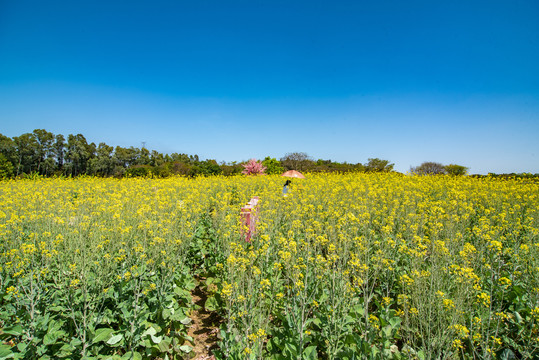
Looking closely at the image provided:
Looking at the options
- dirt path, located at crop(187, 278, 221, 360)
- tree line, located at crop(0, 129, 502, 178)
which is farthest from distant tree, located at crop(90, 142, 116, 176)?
dirt path, located at crop(187, 278, 221, 360)

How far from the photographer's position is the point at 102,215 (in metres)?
4.88

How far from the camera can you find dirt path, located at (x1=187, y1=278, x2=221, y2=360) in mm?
3482

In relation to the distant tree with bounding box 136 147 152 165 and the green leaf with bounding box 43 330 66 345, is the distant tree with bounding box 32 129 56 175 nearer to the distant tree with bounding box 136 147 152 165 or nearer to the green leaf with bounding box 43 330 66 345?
the distant tree with bounding box 136 147 152 165

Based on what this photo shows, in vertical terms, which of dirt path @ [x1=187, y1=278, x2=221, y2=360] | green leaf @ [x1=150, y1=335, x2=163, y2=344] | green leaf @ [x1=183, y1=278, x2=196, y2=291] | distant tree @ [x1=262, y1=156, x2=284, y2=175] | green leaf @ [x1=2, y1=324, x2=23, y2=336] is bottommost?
A: dirt path @ [x1=187, y1=278, x2=221, y2=360]

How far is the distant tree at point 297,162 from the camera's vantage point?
3162 centimetres

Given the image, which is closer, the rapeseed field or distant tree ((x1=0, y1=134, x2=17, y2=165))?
the rapeseed field

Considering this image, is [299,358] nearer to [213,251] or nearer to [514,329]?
[514,329]

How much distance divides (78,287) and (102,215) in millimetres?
2070

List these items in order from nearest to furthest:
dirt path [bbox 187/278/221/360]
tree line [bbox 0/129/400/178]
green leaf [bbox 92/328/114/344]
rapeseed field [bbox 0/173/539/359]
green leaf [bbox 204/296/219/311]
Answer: rapeseed field [bbox 0/173/539/359] → green leaf [bbox 92/328/114/344] → dirt path [bbox 187/278/221/360] → green leaf [bbox 204/296/219/311] → tree line [bbox 0/129/400/178]

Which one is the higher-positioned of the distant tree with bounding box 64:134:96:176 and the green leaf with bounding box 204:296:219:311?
the distant tree with bounding box 64:134:96:176

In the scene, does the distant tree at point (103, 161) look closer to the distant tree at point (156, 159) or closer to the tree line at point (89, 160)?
the tree line at point (89, 160)

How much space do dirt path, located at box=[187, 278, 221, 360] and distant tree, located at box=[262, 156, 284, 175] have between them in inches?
888

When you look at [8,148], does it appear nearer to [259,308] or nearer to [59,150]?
[59,150]

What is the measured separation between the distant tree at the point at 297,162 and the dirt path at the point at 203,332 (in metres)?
27.4
